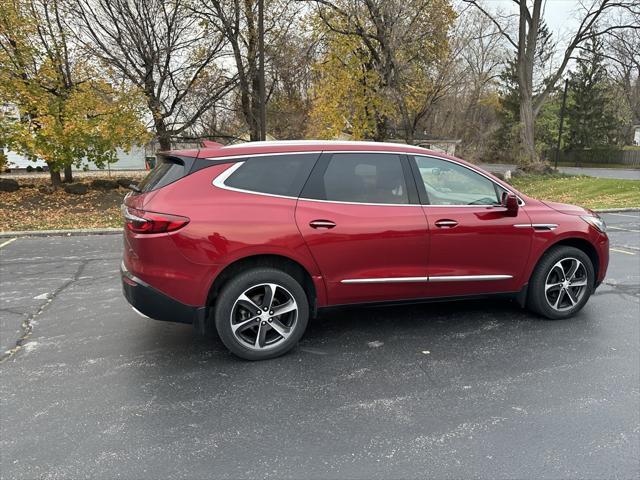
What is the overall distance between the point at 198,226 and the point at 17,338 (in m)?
2.28

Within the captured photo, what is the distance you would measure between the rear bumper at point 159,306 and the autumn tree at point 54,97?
11.9 m

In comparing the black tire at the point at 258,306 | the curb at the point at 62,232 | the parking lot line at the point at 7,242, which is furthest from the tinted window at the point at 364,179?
the parking lot line at the point at 7,242

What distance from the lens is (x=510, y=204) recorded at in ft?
13.3

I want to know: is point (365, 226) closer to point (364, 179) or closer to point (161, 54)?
point (364, 179)

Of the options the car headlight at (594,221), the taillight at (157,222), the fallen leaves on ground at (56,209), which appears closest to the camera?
the taillight at (157,222)

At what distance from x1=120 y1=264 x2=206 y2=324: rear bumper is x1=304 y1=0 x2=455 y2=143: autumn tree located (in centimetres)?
1745

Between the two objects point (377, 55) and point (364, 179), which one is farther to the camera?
point (377, 55)

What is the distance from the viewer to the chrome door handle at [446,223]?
3859 millimetres

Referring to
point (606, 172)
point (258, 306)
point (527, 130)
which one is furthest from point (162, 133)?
point (606, 172)

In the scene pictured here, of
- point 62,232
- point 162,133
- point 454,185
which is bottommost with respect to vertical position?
point 62,232

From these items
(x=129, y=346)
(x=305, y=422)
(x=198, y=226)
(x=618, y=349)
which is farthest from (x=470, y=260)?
(x=129, y=346)

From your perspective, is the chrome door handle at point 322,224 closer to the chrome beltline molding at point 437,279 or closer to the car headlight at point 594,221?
the chrome beltline molding at point 437,279

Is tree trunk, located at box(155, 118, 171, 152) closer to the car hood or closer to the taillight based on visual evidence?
the taillight

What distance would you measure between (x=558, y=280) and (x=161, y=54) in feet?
51.6
